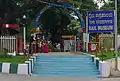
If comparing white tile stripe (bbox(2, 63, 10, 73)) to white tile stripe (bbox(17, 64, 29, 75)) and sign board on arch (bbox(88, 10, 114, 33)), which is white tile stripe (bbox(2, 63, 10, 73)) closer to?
white tile stripe (bbox(17, 64, 29, 75))

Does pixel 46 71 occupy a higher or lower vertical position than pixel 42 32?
lower

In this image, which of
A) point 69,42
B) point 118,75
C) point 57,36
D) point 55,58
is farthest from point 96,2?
point 118,75

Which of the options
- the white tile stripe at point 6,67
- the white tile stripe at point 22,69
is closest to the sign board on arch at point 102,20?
the white tile stripe at point 22,69

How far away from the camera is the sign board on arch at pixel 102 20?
23.1 m

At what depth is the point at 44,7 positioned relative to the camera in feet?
124

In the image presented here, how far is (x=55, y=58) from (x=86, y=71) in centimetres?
359

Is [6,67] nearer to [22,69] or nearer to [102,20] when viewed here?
[22,69]

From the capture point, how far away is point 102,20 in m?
23.4

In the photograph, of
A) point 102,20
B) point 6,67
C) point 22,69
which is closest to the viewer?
point 22,69

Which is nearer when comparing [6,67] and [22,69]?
[22,69]

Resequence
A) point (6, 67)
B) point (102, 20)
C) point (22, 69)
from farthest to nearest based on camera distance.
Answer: point (102, 20) < point (6, 67) < point (22, 69)

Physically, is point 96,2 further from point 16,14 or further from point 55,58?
point 55,58

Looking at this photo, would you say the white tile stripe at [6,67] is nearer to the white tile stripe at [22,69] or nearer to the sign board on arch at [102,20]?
the white tile stripe at [22,69]

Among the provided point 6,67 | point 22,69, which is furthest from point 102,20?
point 6,67
